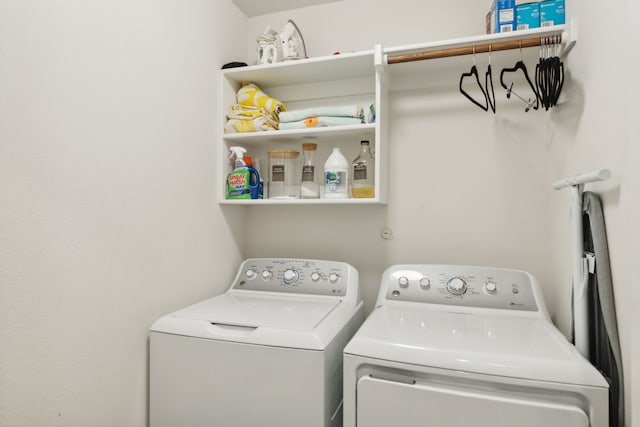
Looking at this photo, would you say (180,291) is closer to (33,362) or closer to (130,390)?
(130,390)

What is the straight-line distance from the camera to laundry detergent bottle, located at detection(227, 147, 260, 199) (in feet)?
5.71

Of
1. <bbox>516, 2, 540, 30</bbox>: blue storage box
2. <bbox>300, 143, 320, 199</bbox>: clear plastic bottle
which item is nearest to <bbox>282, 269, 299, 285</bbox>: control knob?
<bbox>300, 143, 320, 199</bbox>: clear plastic bottle

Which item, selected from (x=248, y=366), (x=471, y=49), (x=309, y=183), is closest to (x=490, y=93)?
(x=471, y=49)

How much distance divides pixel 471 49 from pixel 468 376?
1.25 m

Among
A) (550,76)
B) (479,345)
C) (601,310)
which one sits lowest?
(479,345)

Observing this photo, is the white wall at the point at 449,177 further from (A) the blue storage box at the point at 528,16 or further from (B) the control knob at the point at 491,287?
(B) the control knob at the point at 491,287

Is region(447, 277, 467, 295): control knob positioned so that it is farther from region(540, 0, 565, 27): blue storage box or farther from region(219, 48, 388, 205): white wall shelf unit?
region(540, 0, 565, 27): blue storage box

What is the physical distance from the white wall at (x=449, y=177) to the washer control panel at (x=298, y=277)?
0.24 meters

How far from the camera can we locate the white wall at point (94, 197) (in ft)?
2.97

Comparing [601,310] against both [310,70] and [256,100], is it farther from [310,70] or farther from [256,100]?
[256,100]

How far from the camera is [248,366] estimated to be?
115 centimetres

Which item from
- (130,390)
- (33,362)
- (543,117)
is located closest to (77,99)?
(33,362)

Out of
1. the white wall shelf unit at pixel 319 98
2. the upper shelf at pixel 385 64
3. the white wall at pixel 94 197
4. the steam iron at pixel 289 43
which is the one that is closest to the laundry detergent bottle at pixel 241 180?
the white wall shelf unit at pixel 319 98

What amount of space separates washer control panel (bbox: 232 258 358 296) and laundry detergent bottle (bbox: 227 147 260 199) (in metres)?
0.34
